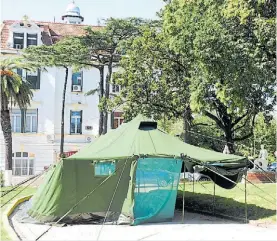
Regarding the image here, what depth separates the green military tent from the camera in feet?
40.8

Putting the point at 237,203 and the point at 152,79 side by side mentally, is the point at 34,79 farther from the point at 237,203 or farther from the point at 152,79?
the point at 237,203

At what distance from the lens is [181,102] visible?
25344mm

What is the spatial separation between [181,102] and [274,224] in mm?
13818

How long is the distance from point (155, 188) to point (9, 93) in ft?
51.1

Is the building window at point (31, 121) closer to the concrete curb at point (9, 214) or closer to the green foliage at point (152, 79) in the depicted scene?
the green foliage at point (152, 79)

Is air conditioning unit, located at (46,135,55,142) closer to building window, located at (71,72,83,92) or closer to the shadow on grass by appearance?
building window, located at (71,72,83,92)

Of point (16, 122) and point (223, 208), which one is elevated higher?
point (16, 122)

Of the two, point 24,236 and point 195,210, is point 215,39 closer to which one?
point 195,210

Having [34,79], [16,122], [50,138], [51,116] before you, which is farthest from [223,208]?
[34,79]

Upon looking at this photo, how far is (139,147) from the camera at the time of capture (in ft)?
43.4

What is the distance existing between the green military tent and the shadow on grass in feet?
4.35

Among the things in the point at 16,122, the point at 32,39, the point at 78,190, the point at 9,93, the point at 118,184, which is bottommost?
the point at 78,190

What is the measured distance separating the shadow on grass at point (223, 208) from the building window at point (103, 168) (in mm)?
3695

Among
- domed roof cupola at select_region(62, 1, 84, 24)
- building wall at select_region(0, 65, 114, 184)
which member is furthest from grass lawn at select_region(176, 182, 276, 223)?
domed roof cupola at select_region(62, 1, 84, 24)
